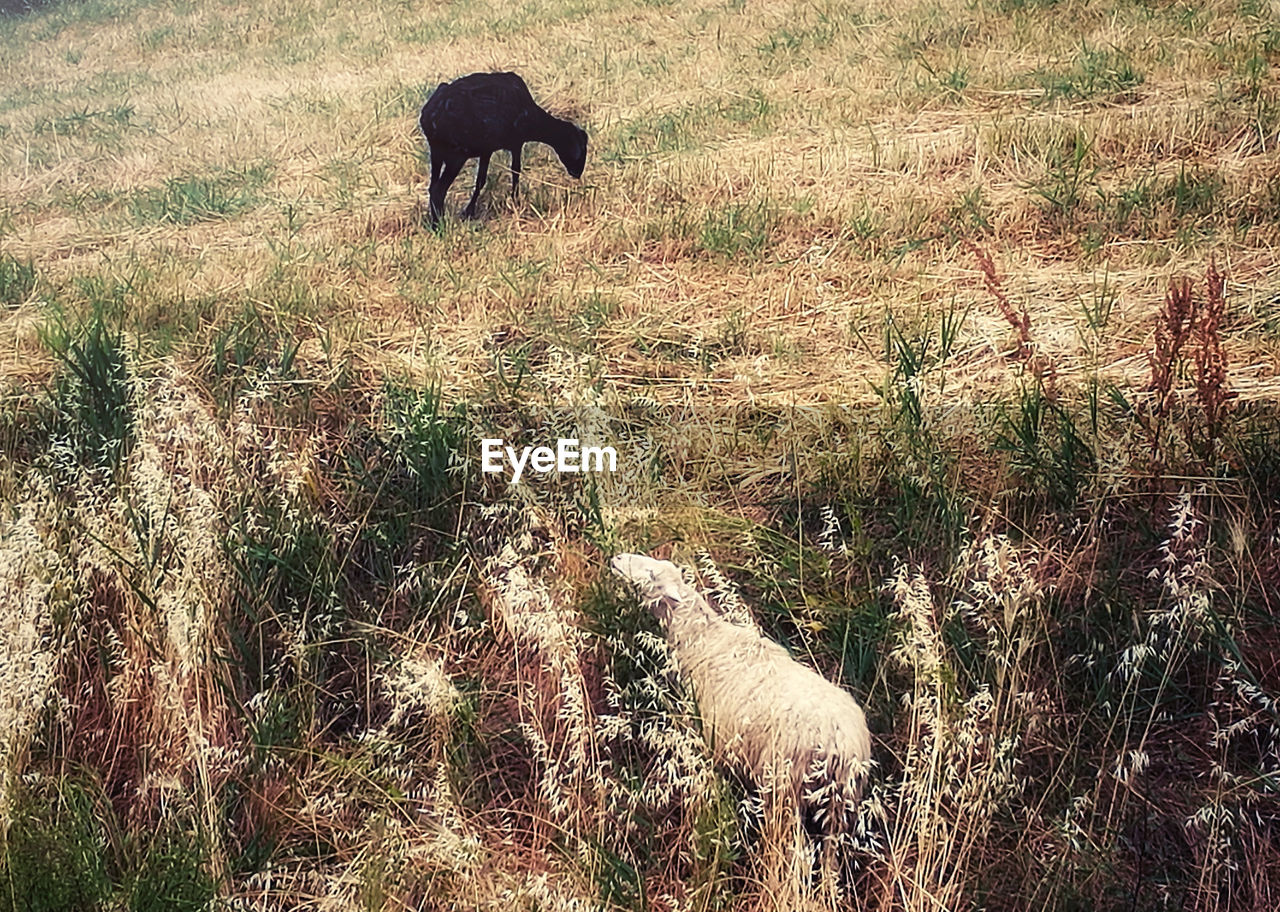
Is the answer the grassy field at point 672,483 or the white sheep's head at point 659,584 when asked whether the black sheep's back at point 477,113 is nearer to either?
the grassy field at point 672,483

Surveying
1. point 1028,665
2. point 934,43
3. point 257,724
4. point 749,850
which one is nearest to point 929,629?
point 1028,665

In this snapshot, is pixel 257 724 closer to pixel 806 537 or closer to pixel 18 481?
pixel 18 481

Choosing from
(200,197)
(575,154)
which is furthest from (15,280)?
(575,154)

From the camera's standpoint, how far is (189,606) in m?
1.87

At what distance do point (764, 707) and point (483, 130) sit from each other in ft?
4.90

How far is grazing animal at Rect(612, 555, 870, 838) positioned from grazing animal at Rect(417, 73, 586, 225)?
3.60 feet

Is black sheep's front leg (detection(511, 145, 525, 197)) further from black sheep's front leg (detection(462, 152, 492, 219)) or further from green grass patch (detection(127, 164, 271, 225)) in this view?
green grass patch (detection(127, 164, 271, 225))

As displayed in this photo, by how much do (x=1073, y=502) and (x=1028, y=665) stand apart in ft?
0.88

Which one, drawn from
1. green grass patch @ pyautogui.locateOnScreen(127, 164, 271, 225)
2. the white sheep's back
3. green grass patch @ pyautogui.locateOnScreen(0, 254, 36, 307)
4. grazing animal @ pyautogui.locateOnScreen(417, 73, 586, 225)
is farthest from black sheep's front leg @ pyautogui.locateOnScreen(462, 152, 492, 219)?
the white sheep's back

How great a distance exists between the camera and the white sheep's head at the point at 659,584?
1654 mm

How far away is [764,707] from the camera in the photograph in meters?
1.49

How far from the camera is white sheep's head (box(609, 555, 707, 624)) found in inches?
65.1

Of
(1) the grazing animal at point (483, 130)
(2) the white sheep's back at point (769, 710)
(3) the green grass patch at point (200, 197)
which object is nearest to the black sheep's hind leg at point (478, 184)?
(1) the grazing animal at point (483, 130)

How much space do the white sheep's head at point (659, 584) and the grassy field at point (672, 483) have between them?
46 millimetres
